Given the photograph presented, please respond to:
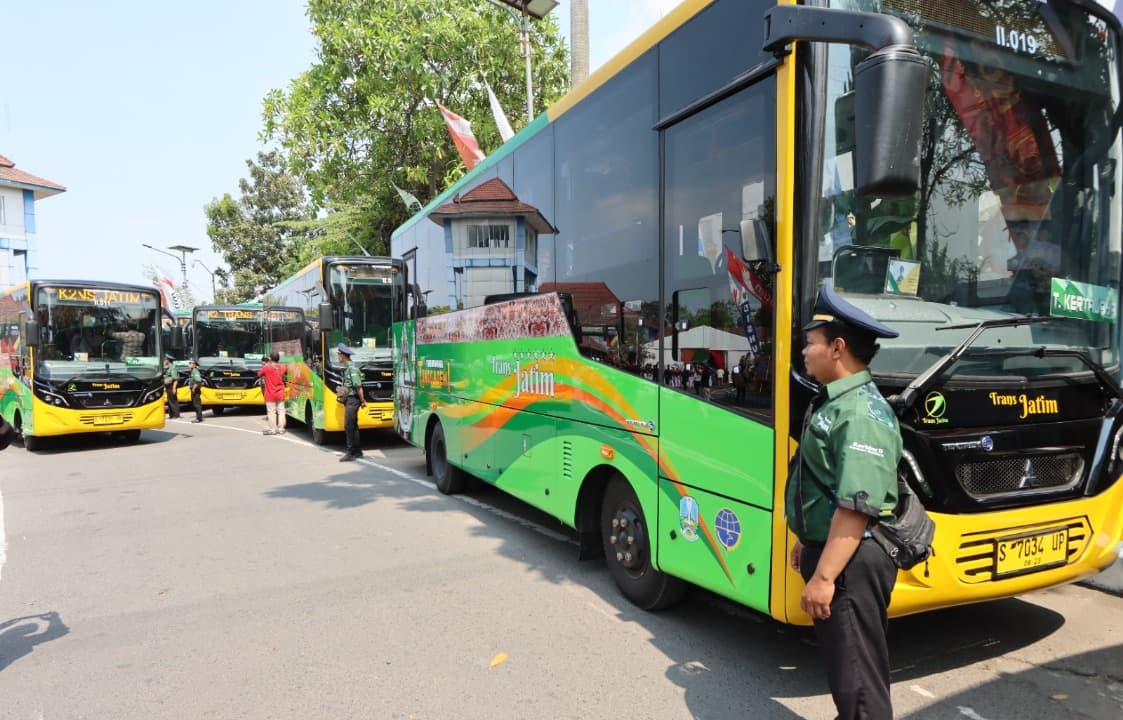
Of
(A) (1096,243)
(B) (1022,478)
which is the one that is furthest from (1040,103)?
(B) (1022,478)

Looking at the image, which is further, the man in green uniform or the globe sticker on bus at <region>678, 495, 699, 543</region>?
the man in green uniform

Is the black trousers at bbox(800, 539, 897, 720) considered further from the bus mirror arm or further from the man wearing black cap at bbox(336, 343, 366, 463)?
the man wearing black cap at bbox(336, 343, 366, 463)

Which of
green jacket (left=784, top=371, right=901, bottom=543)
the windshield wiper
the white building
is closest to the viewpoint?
green jacket (left=784, top=371, right=901, bottom=543)

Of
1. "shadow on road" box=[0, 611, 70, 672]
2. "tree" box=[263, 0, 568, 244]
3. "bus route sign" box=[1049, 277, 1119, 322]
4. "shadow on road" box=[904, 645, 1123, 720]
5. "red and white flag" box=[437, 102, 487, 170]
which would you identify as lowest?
"shadow on road" box=[0, 611, 70, 672]

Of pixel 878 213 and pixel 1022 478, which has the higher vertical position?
pixel 878 213

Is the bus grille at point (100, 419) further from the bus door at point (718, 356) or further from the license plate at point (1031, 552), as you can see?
the license plate at point (1031, 552)

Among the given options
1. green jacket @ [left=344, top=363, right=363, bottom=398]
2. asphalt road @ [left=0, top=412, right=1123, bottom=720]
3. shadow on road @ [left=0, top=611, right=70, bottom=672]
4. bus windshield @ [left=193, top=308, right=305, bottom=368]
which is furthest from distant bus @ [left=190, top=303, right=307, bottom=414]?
shadow on road @ [left=0, top=611, right=70, bottom=672]

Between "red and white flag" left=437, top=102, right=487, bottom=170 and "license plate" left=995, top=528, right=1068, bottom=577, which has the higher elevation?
"red and white flag" left=437, top=102, right=487, bottom=170

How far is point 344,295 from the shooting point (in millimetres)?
12758

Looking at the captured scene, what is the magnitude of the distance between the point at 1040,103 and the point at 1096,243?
825mm

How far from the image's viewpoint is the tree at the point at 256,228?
154 ft

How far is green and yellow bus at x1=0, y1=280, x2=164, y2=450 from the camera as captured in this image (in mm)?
12555

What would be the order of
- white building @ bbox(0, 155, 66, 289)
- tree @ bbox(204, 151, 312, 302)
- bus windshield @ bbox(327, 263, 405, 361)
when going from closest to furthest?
bus windshield @ bbox(327, 263, 405, 361), white building @ bbox(0, 155, 66, 289), tree @ bbox(204, 151, 312, 302)

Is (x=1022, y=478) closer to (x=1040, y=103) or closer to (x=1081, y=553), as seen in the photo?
(x=1081, y=553)
